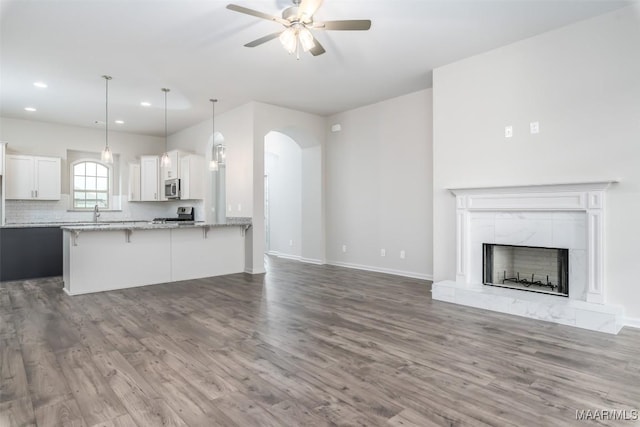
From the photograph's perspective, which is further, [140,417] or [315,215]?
[315,215]

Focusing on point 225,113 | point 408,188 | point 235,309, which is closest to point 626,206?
point 408,188

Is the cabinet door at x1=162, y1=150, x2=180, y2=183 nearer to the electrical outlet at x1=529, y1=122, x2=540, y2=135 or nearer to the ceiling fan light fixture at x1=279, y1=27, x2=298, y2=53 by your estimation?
the ceiling fan light fixture at x1=279, y1=27, x2=298, y2=53

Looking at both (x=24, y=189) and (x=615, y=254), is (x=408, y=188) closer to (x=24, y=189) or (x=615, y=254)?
(x=615, y=254)

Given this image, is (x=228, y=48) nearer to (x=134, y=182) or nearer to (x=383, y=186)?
(x=383, y=186)

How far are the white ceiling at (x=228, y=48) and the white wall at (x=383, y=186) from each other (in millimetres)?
445

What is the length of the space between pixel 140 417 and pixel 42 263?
5.77 metres

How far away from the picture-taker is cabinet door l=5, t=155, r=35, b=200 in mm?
7148

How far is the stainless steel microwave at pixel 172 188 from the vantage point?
8.09 m

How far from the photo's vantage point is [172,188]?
8203mm

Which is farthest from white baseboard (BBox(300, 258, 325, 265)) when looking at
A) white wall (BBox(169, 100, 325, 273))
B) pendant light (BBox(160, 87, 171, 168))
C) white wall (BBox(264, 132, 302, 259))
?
pendant light (BBox(160, 87, 171, 168))

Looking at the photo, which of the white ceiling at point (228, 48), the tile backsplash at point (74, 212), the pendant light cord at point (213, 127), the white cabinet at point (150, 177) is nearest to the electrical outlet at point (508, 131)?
the white ceiling at point (228, 48)

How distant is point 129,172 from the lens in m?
8.84

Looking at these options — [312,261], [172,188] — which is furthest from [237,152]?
[312,261]

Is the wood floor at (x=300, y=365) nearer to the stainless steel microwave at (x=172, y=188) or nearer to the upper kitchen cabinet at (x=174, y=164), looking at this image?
the stainless steel microwave at (x=172, y=188)
